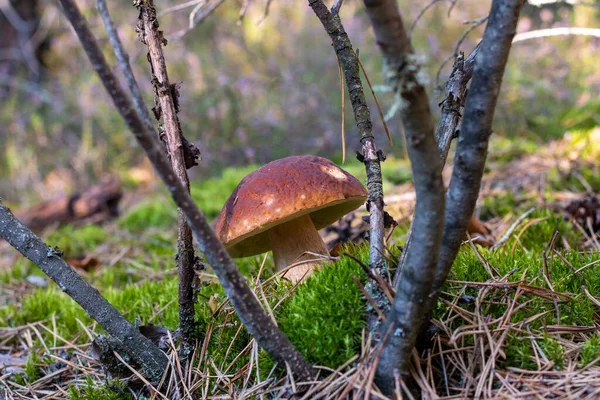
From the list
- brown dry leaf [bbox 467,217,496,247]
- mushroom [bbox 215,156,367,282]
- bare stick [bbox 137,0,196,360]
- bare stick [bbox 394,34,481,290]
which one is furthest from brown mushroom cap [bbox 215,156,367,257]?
brown dry leaf [bbox 467,217,496,247]

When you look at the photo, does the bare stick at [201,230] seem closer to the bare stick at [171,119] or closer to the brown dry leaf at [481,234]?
the bare stick at [171,119]

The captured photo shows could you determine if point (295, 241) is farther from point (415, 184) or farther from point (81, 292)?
point (415, 184)

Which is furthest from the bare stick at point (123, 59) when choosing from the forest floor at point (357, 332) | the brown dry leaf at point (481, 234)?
the brown dry leaf at point (481, 234)

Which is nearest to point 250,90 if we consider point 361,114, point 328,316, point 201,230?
point 361,114

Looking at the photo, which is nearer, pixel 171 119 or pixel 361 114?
pixel 171 119

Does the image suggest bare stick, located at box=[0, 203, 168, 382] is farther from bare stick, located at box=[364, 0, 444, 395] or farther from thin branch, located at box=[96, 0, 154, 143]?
bare stick, located at box=[364, 0, 444, 395]

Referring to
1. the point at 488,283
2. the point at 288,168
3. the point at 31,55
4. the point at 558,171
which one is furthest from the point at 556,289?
the point at 31,55

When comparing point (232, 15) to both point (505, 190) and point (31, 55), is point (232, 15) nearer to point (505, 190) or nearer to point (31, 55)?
point (31, 55)
